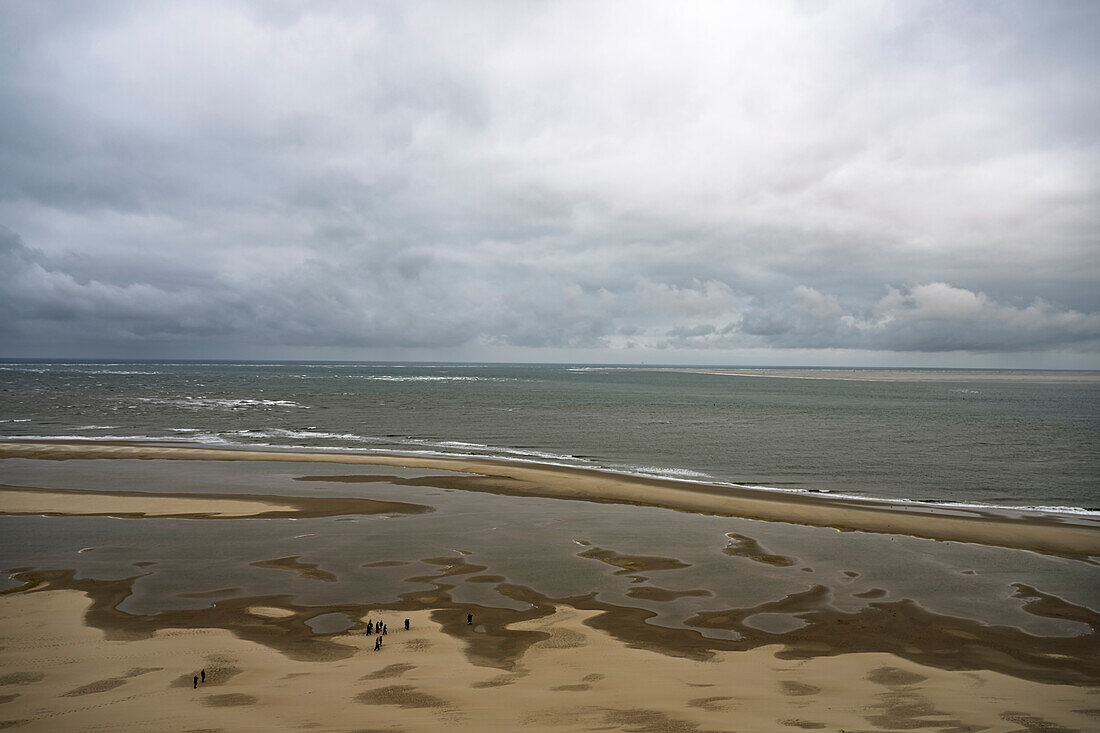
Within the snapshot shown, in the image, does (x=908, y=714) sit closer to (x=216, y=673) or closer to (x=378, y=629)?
(x=378, y=629)

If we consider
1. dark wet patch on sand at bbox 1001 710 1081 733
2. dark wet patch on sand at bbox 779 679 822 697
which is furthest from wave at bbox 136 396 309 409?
dark wet patch on sand at bbox 1001 710 1081 733

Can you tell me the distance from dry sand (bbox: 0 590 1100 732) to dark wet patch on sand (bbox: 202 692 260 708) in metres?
0.03

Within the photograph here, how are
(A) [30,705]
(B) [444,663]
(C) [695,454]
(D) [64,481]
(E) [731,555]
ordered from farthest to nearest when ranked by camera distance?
1. (C) [695,454]
2. (D) [64,481]
3. (E) [731,555]
4. (B) [444,663]
5. (A) [30,705]

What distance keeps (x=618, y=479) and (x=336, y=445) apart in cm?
2062

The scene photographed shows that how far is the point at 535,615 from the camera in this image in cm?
1219

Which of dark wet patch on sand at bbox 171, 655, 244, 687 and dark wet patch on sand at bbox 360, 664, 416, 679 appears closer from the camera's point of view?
dark wet patch on sand at bbox 171, 655, 244, 687

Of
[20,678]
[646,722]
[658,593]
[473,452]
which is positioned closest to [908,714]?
[646,722]

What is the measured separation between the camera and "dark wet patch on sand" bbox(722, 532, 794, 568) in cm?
1633

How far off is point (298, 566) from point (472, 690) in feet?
26.6

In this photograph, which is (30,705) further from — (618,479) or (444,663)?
(618,479)

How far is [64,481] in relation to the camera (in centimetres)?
2564

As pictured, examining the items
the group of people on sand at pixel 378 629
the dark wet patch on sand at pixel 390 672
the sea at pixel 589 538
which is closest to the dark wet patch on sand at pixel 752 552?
the sea at pixel 589 538

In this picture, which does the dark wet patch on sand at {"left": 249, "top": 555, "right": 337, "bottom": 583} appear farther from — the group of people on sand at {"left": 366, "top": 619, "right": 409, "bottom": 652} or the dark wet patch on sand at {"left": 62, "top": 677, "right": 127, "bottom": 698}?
the dark wet patch on sand at {"left": 62, "top": 677, "right": 127, "bottom": 698}

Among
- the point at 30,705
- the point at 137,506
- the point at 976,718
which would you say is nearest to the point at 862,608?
the point at 976,718
